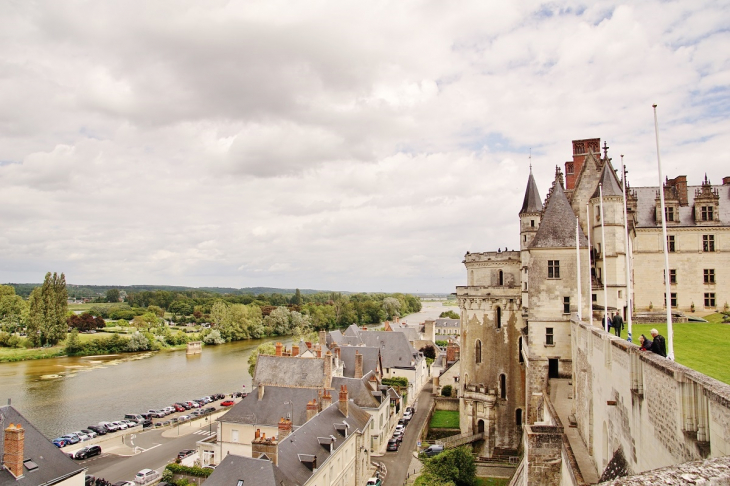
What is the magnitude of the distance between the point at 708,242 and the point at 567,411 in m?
15.6

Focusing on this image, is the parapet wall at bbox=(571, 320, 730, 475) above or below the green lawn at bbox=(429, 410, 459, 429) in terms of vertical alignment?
above

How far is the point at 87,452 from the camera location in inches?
1251

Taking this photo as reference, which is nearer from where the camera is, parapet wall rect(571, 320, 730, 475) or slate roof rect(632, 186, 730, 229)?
parapet wall rect(571, 320, 730, 475)

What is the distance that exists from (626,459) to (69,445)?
35.6 metres

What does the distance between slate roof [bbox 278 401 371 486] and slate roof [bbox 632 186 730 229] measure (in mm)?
20738

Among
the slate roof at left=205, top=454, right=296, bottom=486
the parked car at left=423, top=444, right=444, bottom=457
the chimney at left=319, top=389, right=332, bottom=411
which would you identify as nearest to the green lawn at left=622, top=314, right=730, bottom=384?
the slate roof at left=205, top=454, right=296, bottom=486

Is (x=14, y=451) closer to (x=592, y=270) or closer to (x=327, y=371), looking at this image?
(x=327, y=371)

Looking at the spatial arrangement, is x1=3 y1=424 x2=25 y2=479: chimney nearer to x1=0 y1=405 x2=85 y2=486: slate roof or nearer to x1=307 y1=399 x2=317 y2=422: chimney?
x1=0 y1=405 x2=85 y2=486: slate roof

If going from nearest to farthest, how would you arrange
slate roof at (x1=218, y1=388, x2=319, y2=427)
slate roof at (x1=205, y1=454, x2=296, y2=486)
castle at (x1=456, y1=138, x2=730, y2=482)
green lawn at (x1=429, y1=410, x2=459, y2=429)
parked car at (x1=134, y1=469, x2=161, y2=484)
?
slate roof at (x1=205, y1=454, x2=296, y2=486) → castle at (x1=456, y1=138, x2=730, y2=482) → parked car at (x1=134, y1=469, x2=161, y2=484) → slate roof at (x1=218, y1=388, x2=319, y2=427) → green lawn at (x1=429, y1=410, x2=459, y2=429)

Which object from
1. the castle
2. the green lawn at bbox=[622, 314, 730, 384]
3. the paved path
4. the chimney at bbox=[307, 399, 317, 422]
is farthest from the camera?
the chimney at bbox=[307, 399, 317, 422]

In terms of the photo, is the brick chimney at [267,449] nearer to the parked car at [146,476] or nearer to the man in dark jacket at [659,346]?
the parked car at [146,476]

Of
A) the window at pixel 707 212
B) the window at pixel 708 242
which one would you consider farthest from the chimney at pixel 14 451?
the window at pixel 707 212

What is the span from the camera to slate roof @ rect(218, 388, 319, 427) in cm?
2971

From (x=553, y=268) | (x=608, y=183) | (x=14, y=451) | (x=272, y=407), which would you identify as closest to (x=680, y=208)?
(x=608, y=183)
